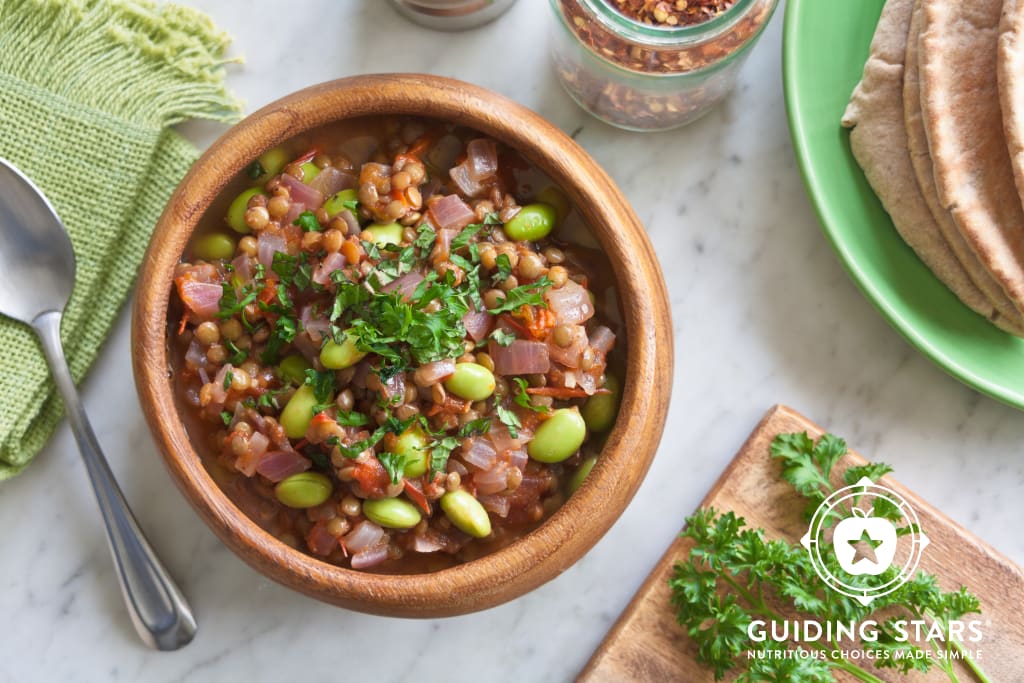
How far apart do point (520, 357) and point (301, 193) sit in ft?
2.00

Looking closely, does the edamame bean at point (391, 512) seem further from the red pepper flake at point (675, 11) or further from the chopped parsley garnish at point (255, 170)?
the red pepper flake at point (675, 11)

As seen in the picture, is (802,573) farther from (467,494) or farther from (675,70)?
(675,70)

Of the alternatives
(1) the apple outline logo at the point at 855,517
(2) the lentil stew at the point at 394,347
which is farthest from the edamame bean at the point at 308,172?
(1) the apple outline logo at the point at 855,517

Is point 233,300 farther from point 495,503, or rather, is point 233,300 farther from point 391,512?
point 495,503

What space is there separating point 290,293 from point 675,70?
1.01 m

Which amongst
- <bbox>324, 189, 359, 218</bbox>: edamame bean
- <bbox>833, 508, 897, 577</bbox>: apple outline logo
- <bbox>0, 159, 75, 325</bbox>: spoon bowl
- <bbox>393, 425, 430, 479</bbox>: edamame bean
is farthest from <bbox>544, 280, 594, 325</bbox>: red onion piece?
<bbox>0, 159, 75, 325</bbox>: spoon bowl

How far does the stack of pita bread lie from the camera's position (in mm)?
2062

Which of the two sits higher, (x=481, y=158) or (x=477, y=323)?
(x=481, y=158)

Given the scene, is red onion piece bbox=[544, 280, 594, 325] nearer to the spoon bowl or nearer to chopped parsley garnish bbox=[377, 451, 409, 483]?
chopped parsley garnish bbox=[377, 451, 409, 483]

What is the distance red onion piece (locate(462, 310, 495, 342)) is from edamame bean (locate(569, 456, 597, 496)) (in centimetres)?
36

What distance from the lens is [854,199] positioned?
7.55ft

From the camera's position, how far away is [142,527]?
8.00 ft

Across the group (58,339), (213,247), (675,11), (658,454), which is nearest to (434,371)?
(213,247)

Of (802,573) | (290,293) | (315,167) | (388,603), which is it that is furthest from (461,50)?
(802,573)
